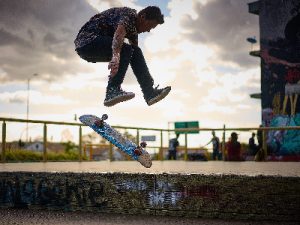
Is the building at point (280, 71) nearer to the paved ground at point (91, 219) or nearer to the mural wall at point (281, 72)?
the mural wall at point (281, 72)

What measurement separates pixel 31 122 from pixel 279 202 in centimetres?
748

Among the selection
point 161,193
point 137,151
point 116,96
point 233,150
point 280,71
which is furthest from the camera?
point 280,71

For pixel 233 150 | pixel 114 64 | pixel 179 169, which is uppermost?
pixel 114 64

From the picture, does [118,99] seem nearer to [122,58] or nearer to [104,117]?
[104,117]

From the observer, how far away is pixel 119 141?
12.1 ft

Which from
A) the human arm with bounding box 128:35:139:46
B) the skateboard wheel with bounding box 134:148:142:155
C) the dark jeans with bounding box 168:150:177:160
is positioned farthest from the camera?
the dark jeans with bounding box 168:150:177:160

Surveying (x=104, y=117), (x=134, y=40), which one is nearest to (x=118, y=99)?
(x=104, y=117)

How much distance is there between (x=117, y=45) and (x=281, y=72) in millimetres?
25549

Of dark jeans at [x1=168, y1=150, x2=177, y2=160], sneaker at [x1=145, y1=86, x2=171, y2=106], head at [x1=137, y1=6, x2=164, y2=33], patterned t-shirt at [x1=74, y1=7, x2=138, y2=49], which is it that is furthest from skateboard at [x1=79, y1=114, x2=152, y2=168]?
dark jeans at [x1=168, y1=150, x2=177, y2=160]

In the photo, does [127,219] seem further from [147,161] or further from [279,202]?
[147,161]

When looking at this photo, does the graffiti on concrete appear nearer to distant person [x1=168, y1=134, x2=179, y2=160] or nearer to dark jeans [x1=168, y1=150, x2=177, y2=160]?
distant person [x1=168, y1=134, x2=179, y2=160]

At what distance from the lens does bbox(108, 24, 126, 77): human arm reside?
3611 millimetres

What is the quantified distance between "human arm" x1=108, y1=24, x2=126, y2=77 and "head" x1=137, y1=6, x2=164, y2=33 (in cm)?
25

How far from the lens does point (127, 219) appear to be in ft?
8.02
